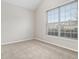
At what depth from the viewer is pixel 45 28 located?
3.18m

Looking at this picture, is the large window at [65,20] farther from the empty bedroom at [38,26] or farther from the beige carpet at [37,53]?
the beige carpet at [37,53]

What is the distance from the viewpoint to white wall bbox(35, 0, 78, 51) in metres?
2.16

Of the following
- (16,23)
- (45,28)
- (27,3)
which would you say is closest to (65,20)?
(45,28)

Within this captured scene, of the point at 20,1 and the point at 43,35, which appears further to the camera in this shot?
the point at 43,35

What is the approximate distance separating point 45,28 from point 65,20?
1.14 metres

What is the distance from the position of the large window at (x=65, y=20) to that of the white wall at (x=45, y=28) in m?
0.17

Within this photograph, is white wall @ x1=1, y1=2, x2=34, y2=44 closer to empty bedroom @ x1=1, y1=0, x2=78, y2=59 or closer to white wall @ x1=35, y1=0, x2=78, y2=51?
empty bedroom @ x1=1, y1=0, x2=78, y2=59

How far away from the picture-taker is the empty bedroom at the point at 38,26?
2.14 m

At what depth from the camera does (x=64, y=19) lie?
2314 mm

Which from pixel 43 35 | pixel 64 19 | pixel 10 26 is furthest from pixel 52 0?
pixel 10 26

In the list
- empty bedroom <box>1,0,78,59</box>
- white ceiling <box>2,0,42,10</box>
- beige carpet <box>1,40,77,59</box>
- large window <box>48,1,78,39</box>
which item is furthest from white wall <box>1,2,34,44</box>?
large window <box>48,1,78,39</box>

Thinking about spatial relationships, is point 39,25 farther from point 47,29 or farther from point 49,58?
point 49,58

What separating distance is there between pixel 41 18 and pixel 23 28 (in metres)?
1.09

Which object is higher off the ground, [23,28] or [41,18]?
[41,18]
